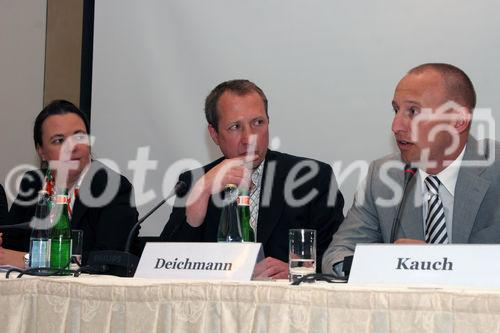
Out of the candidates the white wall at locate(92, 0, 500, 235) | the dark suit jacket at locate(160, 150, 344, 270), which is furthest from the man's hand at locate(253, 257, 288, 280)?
the white wall at locate(92, 0, 500, 235)

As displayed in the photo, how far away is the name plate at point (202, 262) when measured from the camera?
1936mm

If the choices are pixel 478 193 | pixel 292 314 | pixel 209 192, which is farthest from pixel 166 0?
pixel 292 314

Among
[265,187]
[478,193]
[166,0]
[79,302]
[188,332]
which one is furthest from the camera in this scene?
[166,0]

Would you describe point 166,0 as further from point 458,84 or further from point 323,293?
point 323,293

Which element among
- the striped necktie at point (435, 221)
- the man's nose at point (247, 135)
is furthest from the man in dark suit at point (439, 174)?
the man's nose at point (247, 135)

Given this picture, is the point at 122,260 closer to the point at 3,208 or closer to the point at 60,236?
the point at 60,236

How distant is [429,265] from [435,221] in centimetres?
93

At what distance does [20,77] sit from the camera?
4.91m

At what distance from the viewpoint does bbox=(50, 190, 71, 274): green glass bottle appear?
7.95 feet

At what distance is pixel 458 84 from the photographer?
2736mm

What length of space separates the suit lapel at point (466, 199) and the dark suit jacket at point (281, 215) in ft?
1.84

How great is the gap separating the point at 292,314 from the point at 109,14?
322cm

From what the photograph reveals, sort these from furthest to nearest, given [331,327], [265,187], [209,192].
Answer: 1. [265,187]
2. [209,192]
3. [331,327]

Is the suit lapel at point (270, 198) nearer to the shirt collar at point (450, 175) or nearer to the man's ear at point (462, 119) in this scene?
the shirt collar at point (450, 175)
